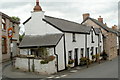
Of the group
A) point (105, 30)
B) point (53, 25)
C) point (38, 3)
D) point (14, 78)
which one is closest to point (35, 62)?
point (14, 78)

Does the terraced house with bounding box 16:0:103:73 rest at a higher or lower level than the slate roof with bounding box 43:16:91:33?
lower

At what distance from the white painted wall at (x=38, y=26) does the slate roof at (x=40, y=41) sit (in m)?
0.54

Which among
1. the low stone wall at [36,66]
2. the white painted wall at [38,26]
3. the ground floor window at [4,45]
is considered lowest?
the low stone wall at [36,66]

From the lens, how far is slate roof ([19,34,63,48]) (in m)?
20.1

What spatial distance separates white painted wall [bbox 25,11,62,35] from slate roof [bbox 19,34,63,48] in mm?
544

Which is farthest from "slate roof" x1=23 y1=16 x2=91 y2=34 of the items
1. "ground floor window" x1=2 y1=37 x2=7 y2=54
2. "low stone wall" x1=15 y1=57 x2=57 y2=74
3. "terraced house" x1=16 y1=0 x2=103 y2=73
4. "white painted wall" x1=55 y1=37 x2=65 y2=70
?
"low stone wall" x1=15 y1=57 x2=57 y2=74

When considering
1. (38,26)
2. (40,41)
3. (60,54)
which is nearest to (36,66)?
(60,54)

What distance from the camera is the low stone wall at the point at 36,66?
17531 millimetres

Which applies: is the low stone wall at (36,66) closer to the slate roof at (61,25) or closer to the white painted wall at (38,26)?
the white painted wall at (38,26)

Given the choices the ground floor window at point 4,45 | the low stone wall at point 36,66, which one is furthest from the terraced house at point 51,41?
the ground floor window at point 4,45

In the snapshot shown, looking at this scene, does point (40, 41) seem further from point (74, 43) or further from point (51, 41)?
point (74, 43)

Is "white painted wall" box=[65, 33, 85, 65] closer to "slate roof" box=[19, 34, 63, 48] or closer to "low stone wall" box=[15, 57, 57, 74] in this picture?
"slate roof" box=[19, 34, 63, 48]

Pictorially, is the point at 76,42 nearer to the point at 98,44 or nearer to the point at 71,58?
the point at 71,58

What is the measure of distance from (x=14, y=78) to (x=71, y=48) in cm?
950
